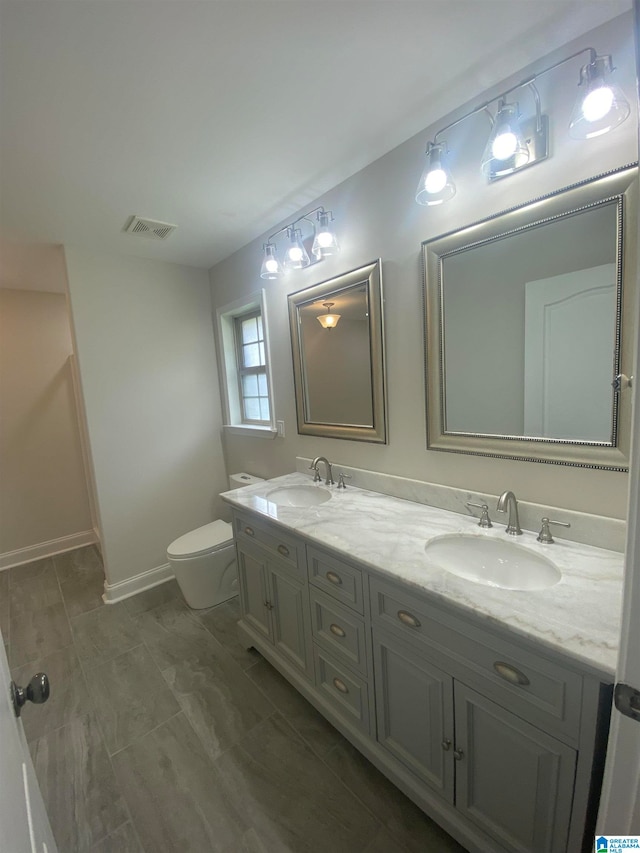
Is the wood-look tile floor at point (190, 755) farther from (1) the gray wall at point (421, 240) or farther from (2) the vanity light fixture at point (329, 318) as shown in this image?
(2) the vanity light fixture at point (329, 318)

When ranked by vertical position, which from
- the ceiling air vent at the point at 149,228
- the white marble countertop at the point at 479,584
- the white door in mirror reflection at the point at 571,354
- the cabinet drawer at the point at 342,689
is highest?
the ceiling air vent at the point at 149,228

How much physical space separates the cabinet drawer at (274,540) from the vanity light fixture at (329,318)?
3.56 feet

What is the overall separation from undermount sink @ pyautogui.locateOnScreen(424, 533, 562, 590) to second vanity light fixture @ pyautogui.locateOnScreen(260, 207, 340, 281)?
1.44m

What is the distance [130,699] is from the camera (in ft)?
5.50

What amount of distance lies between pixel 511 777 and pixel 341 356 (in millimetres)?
1639

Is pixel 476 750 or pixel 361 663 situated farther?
pixel 361 663

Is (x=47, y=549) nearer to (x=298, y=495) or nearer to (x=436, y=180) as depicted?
(x=298, y=495)

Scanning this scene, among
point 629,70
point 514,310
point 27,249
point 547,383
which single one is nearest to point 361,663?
point 547,383

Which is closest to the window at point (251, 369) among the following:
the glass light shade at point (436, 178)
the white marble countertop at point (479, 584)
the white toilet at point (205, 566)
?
the white toilet at point (205, 566)

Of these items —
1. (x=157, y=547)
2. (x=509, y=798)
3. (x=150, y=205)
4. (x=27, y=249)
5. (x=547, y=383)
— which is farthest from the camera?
(x=157, y=547)

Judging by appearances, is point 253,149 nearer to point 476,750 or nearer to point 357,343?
point 357,343

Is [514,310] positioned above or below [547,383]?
above

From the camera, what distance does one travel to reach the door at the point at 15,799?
474 millimetres

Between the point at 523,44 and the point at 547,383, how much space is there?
1.03 m
